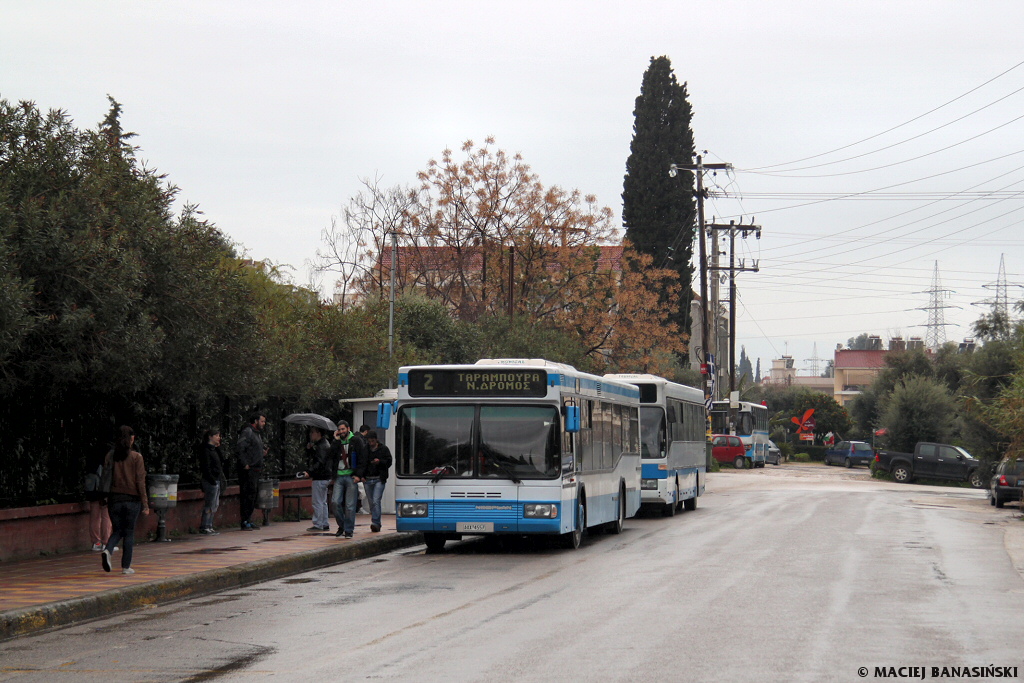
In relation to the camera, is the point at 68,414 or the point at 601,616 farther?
the point at 68,414

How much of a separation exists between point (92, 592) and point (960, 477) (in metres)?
45.2

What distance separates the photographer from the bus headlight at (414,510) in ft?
57.6

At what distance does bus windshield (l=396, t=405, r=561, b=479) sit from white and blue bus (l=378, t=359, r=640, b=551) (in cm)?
1

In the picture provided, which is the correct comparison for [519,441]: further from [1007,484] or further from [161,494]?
[1007,484]

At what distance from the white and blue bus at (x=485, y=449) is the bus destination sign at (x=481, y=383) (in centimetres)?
1

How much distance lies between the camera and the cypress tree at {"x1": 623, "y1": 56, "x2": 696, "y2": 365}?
6694cm

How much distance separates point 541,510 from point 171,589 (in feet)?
19.6

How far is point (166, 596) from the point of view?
12.9 m

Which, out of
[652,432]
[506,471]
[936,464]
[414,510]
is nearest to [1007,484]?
[652,432]

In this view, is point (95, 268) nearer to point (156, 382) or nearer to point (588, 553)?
point (156, 382)

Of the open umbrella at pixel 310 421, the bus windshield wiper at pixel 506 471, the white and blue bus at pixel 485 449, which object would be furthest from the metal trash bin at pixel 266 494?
the bus windshield wiper at pixel 506 471

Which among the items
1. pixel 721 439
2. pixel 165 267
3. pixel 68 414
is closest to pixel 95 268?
pixel 165 267

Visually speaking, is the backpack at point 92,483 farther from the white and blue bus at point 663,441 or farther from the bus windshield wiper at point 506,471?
the white and blue bus at point 663,441

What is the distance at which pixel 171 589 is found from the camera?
13.0 m
